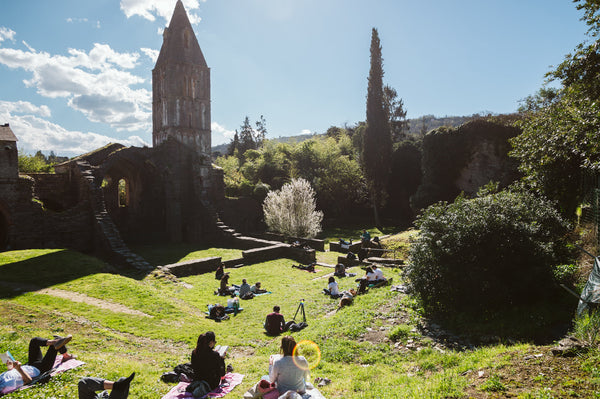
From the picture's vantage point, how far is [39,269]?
14633 millimetres

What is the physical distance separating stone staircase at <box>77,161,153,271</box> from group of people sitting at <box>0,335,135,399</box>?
34.1ft

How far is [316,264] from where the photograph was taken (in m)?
20.5

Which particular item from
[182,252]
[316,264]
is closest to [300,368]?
[316,264]

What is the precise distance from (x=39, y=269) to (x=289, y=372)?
47.9ft

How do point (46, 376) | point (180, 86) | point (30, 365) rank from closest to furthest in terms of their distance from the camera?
point (46, 376) < point (30, 365) < point (180, 86)

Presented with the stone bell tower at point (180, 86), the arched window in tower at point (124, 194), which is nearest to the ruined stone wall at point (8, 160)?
the arched window in tower at point (124, 194)

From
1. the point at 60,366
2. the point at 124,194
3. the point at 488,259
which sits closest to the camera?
the point at 60,366

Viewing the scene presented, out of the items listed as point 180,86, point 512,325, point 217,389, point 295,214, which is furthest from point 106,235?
point 180,86

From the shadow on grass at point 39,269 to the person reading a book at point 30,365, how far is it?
22.2ft

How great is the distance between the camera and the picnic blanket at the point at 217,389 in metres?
5.83

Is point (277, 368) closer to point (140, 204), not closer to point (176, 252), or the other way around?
point (176, 252)

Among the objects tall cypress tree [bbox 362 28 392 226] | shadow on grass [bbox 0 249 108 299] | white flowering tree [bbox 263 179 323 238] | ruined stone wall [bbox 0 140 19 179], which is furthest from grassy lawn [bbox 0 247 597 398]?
tall cypress tree [bbox 362 28 392 226]

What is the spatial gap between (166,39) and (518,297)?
5123 cm

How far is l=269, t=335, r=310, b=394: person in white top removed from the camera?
5449mm
